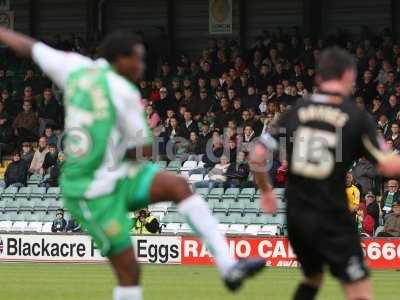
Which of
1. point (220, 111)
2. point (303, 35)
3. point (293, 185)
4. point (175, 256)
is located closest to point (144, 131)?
point (293, 185)

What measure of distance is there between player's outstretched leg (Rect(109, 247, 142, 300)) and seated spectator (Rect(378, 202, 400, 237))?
14.1 meters

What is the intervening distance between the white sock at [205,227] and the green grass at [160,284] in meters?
5.05

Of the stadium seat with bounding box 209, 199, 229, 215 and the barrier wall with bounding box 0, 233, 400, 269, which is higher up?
the stadium seat with bounding box 209, 199, 229, 215

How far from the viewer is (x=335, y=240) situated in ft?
26.1

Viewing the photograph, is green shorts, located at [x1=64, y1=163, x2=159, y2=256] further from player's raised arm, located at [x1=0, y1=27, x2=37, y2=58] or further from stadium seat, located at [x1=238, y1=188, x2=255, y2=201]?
stadium seat, located at [x1=238, y1=188, x2=255, y2=201]

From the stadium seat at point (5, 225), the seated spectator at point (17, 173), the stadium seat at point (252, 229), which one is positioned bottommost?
the stadium seat at point (5, 225)

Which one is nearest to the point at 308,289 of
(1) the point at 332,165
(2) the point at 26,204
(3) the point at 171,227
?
(1) the point at 332,165

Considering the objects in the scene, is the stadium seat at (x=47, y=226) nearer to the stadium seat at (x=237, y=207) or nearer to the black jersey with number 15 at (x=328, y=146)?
the stadium seat at (x=237, y=207)

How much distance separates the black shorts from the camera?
26.1 ft

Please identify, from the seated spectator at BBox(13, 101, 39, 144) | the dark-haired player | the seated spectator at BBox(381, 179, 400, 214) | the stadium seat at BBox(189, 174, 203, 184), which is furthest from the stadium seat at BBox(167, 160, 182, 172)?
the dark-haired player

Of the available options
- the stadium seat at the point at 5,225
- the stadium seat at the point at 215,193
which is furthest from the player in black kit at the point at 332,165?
the stadium seat at the point at 5,225

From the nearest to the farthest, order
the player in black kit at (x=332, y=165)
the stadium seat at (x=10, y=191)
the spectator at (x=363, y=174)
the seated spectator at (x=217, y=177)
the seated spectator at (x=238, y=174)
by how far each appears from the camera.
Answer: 1. the player in black kit at (x=332, y=165)
2. the spectator at (x=363, y=174)
3. the seated spectator at (x=238, y=174)
4. the seated spectator at (x=217, y=177)
5. the stadium seat at (x=10, y=191)

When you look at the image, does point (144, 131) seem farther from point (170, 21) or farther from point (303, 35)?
point (170, 21)

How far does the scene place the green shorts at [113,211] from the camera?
7973 millimetres
